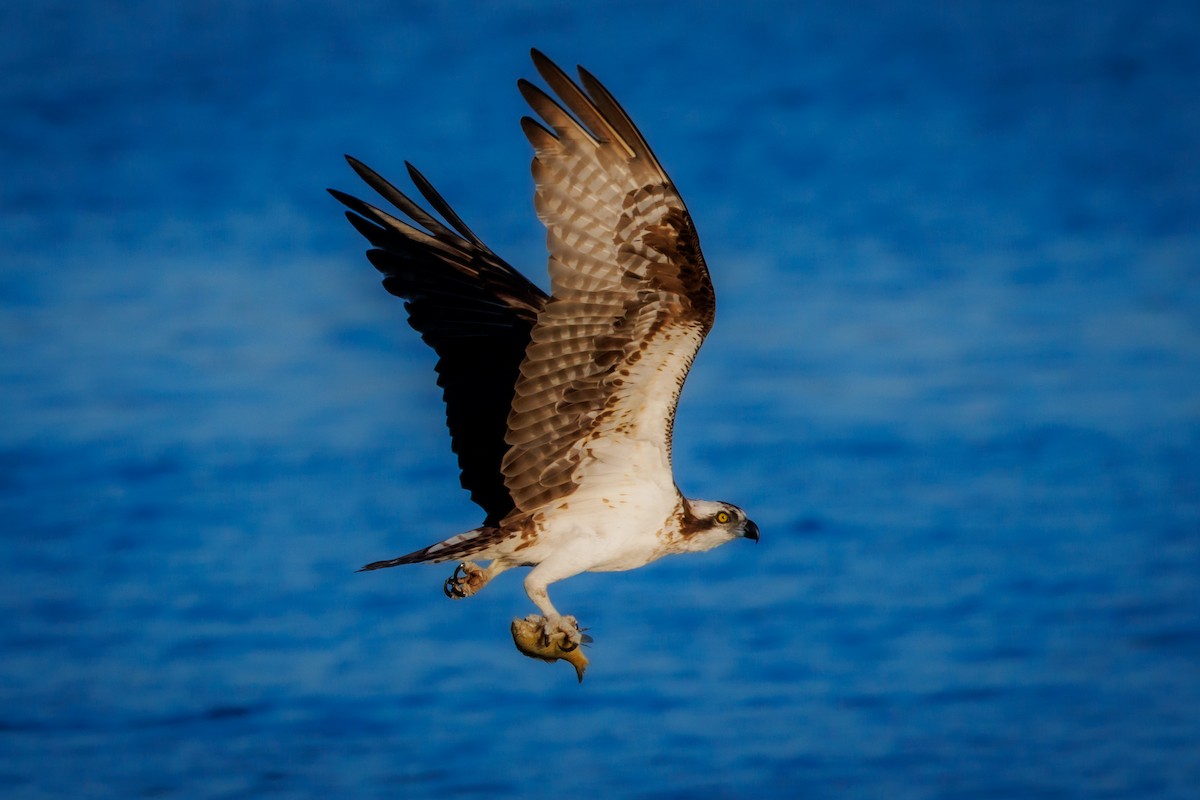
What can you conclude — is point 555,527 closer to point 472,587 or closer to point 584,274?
point 472,587

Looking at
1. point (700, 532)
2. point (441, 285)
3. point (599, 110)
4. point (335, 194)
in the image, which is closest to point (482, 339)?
point (441, 285)

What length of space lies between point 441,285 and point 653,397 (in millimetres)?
2337

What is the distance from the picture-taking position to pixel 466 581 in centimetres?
874

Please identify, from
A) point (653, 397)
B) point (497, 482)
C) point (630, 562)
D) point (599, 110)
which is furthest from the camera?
point (497, 482)

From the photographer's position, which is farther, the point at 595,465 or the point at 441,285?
the point at 441,285

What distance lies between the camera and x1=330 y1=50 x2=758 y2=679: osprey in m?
7.86

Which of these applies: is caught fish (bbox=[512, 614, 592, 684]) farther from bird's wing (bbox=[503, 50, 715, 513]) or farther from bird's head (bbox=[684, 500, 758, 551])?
bird's head (bbox=[684, 500, 758, 551])

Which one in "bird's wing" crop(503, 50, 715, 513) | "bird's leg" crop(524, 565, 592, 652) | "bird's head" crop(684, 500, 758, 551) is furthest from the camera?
"bird's head" crop(684, 500, 758, 551)

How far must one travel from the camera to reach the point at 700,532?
924cm

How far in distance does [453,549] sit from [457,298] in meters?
2.12

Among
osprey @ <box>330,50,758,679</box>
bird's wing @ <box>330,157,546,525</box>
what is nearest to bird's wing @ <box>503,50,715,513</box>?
osprey @ <box>330,50,758,679</box>

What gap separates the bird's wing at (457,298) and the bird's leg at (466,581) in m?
1.25

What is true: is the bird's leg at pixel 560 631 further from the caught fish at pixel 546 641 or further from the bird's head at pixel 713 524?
the bird's head at pixel 713 524

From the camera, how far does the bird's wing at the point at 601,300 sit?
777cm
